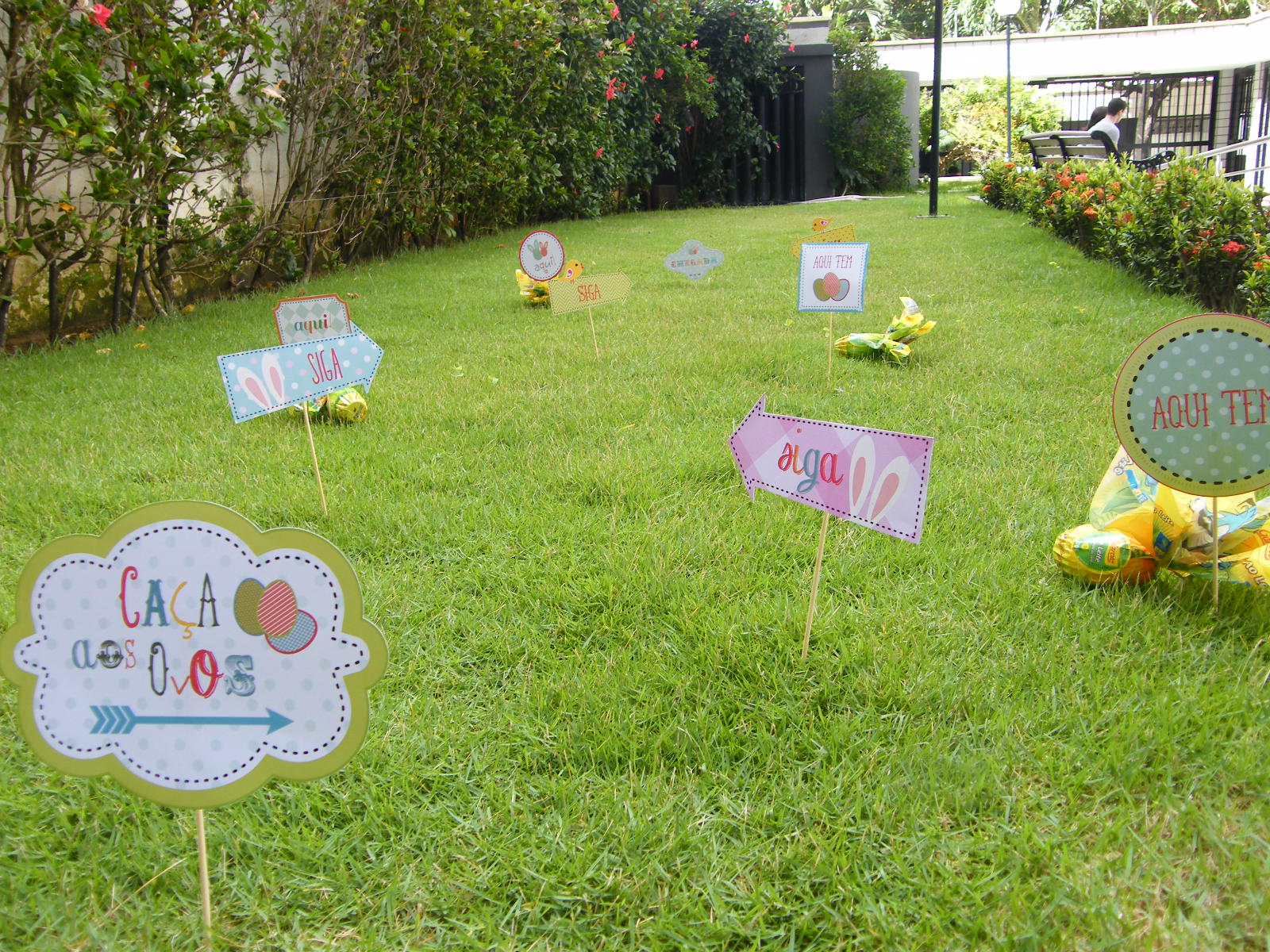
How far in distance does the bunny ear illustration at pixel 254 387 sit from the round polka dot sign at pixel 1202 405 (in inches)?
79.9

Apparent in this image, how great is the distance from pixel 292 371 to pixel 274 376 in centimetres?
6

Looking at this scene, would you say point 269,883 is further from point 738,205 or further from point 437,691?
point 738,205

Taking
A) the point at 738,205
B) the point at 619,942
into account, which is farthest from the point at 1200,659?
the point at 738,205

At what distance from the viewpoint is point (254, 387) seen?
2.29 metres

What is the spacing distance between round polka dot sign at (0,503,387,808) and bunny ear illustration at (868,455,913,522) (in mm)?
924

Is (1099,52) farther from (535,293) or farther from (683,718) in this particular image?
(683,718)

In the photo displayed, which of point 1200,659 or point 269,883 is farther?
point 1200,659

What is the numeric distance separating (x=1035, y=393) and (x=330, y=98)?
565cm

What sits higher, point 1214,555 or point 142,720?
point 142,720

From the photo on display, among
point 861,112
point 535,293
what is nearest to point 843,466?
point 535,293

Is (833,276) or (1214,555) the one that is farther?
(833,276)

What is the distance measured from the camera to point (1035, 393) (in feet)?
11.6

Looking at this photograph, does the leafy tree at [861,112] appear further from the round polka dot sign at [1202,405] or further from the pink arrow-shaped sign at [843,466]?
the pink arrow-shaped sign at [843,466]

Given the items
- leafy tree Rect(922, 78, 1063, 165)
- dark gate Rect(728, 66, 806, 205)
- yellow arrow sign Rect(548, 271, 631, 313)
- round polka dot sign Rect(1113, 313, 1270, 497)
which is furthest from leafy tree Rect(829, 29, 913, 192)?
round polka dot sign Rect(1113, 313, 1270, 497)
